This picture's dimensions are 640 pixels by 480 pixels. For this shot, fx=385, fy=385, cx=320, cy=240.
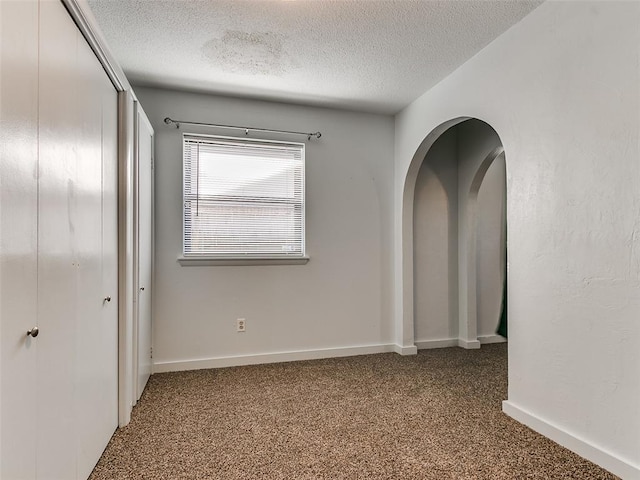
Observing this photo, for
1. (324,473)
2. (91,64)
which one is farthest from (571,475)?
(91,64)

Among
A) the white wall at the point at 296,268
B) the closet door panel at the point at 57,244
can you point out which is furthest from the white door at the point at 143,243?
the closet door panel at the point at 57,244

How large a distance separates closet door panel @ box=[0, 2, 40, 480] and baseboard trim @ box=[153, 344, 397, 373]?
80.9 inches

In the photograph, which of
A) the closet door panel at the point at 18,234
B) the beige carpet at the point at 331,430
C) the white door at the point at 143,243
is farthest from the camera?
the white door at the point at 143,243

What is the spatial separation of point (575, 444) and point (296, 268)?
2.36m

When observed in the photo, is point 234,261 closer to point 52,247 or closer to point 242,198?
point 242,198

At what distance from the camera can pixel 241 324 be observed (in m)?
3.44

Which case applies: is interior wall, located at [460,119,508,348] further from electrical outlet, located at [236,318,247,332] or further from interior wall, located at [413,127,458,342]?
electrical outlet, located at [236,318,247,332]

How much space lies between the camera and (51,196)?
4.53ft

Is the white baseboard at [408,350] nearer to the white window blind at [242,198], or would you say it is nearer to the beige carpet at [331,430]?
the beige carpet at [331,430]

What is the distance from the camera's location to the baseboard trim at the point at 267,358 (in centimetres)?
325

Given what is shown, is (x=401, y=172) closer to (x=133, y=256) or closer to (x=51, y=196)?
(x=133, y=256)

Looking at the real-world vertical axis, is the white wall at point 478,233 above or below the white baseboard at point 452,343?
above

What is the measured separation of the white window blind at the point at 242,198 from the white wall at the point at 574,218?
1805mm

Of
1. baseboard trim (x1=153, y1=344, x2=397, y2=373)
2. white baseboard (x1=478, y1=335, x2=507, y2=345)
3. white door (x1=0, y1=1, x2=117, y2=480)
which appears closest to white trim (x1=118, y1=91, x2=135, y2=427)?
white door (x1=0, y1=1, x2=117, y2=480)
